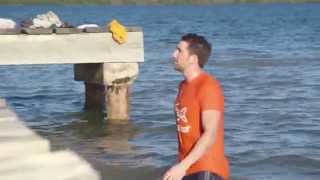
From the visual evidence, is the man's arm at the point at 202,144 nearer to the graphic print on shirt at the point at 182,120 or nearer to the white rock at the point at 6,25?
the graphic print on shirt at the point at 182,120

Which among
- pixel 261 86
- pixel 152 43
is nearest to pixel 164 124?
pixel 261 86

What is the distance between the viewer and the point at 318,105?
2236cm

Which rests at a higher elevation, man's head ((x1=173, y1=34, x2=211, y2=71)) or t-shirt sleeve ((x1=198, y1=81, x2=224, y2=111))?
man's head ((x1=173, y1=34, x2=211, y2=71))

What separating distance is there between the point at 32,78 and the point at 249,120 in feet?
40.5

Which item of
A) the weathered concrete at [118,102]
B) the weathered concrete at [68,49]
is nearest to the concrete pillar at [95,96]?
the weathered concrete at [118,102]

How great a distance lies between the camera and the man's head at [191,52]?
21.4ft

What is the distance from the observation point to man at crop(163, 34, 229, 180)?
6.35 metres

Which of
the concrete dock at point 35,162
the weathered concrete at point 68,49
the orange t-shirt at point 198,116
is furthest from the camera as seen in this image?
the weathered concrete at point 68,49

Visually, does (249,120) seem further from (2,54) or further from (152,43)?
(152,43)

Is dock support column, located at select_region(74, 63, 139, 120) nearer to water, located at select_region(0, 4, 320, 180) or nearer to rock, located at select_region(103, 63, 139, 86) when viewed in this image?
rock, located at select_region(103, 63, 139, 86)

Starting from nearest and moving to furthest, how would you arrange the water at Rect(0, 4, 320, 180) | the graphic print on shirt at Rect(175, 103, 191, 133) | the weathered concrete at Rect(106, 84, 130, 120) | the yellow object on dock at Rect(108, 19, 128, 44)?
1. the graphic print on shirt at Rect(175, 103, 191, 133)
2. the water at Rect(0, 4, 320, 180)
3. the yellow object on dock at Rect(108, 19, 128, 44)
4. the weathered concrete at Rect(106, 84, 130, 120)

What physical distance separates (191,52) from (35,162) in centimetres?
130

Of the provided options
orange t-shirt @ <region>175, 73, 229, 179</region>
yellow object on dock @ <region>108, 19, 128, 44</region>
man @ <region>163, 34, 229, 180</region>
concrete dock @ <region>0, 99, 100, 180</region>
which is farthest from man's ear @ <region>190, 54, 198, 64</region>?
yellow object on dock @ <region>108, 19, 128, 44</region>

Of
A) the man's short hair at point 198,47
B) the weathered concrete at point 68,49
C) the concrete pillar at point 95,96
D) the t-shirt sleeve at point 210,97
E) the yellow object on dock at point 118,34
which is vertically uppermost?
the man's short hair at point 198,47
